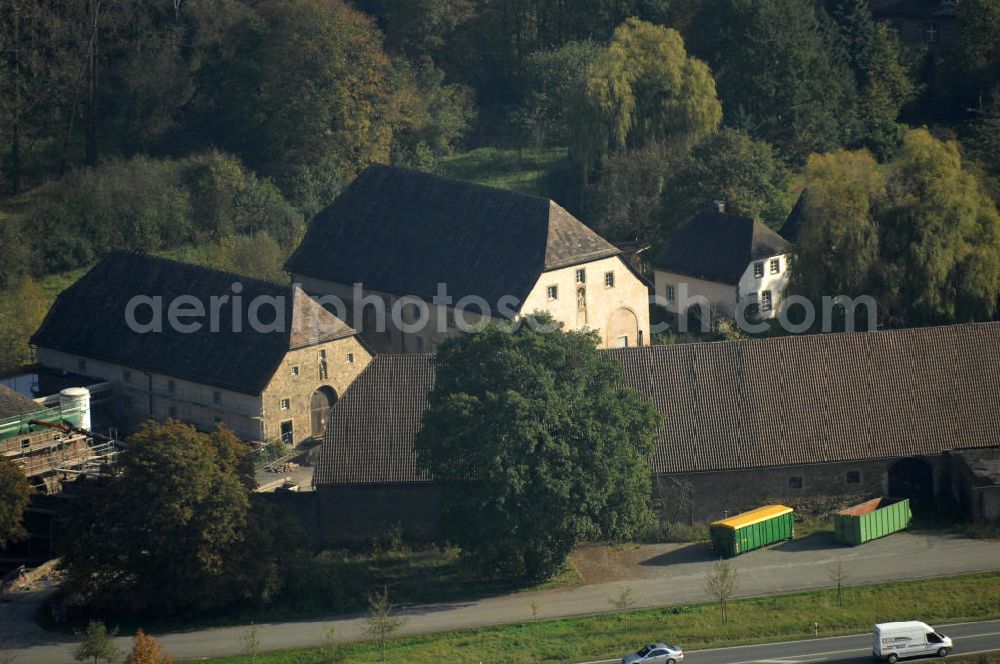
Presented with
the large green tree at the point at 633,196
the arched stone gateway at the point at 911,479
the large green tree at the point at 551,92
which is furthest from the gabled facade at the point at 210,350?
the large green tree at the point at 551,92

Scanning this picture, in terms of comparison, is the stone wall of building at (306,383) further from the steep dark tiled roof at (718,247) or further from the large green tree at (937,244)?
the large green tree at (937,244)

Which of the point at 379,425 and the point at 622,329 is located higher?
the point at 622,329

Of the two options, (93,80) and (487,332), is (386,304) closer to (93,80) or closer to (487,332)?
(487,332)

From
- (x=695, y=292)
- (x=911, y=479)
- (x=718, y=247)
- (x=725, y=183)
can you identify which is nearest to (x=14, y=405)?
(x=695, y=292)

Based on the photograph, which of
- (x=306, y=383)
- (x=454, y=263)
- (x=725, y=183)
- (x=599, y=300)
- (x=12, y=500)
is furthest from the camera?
(x=725, y=183)

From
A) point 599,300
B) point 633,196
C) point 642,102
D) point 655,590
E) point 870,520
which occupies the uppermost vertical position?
point 642,102

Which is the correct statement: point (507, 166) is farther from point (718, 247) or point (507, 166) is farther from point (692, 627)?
point (692, 627)

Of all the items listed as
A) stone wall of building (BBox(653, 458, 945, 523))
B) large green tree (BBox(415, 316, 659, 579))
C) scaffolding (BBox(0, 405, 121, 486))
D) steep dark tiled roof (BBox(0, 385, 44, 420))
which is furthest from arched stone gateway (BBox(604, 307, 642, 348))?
steep dark tiled roof (BBox(0, 385, 44, 420))
